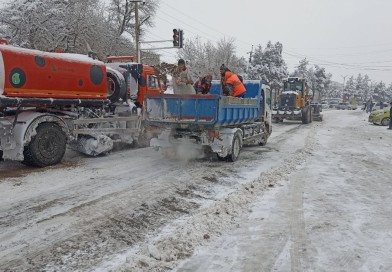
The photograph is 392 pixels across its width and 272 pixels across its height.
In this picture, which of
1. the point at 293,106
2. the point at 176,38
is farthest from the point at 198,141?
the point at 293,106

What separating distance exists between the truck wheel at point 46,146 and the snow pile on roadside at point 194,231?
15.7 feet

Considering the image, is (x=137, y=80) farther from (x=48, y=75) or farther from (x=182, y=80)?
(x=48, y=75)

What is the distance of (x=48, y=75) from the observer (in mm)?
8852

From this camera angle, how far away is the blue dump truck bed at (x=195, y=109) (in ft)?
30.2

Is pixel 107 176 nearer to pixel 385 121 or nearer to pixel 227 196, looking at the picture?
pixel 227 196

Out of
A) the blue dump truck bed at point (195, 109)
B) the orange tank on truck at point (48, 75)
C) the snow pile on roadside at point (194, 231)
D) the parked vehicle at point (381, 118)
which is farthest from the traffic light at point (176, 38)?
the snow pile on roadside at point (194, 231)

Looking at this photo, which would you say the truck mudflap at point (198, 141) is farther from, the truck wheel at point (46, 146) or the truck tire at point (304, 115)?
the truck tire at point (304, 115)

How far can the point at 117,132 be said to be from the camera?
11484mm

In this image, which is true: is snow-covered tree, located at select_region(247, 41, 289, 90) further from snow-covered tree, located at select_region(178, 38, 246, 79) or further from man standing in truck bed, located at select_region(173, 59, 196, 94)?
man standing in truck bed, located at select_region(173, 59, 196, 94)

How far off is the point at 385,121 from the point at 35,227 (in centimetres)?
2666

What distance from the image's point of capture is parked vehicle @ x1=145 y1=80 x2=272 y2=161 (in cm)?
931

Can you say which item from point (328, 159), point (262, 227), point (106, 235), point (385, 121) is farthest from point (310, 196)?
point (385, 121)

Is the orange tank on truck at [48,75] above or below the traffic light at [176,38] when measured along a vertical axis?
below

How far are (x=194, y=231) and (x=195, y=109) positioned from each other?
16.2ft
